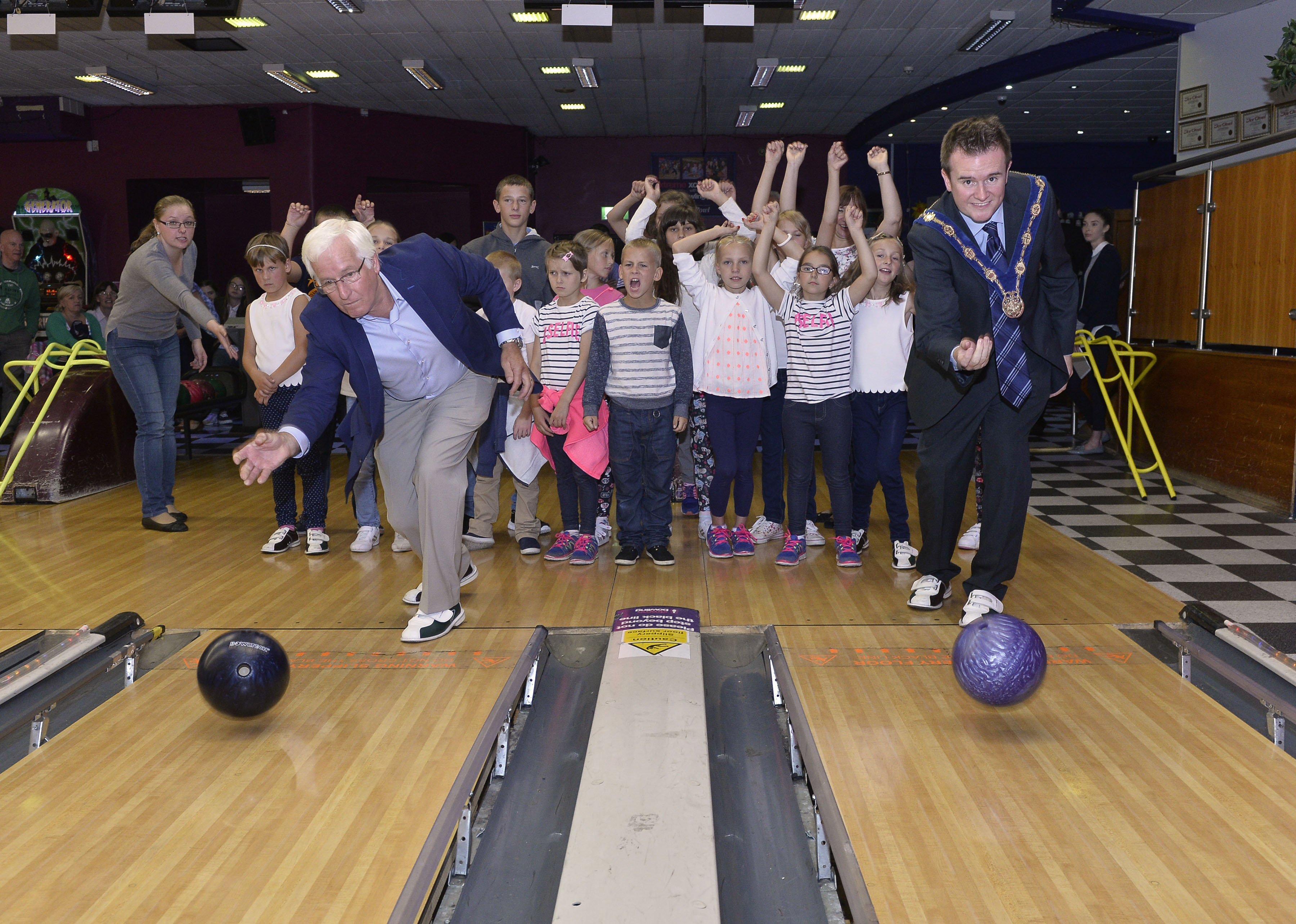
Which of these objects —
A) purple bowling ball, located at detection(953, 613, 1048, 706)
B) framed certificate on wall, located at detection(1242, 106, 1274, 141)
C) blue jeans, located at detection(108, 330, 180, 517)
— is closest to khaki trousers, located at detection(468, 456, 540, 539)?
blue jeans, located at detection(108, 330, 180, 517)

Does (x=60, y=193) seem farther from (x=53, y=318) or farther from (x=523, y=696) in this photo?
(x=523, y=696)

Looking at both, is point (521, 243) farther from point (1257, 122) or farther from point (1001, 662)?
point (1257, 122)

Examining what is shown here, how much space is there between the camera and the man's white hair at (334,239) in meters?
2.37

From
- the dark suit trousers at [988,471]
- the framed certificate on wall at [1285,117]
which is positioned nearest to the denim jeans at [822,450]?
the dark suit trousers at [988,471]

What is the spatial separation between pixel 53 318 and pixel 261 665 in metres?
5.81

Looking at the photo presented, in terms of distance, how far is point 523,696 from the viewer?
2.61 meters

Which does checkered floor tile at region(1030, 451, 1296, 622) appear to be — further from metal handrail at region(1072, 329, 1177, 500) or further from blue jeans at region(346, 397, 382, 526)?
blue jeans at region(346, 397, 382, 526)

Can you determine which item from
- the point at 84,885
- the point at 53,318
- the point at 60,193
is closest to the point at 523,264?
the point at 84,885

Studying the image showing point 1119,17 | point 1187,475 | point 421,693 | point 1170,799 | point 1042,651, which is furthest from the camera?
point 1119,17

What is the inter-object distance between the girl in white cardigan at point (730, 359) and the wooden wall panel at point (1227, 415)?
2566 mm

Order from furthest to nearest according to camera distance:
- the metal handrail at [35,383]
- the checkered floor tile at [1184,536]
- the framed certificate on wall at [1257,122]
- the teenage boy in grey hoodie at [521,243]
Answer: the framed certificate on wall at [1257,122] → the metal handrail at [35,383] → the teenage boy in grey hoodie at [521,243] → the checkered floor tile at [1184,536]

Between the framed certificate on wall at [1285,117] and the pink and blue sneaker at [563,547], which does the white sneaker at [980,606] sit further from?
the framed certificate on wall at [1285,117]

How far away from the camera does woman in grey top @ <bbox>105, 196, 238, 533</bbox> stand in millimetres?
4199

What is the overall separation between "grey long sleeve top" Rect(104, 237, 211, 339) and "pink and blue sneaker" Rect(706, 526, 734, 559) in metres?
2.25
